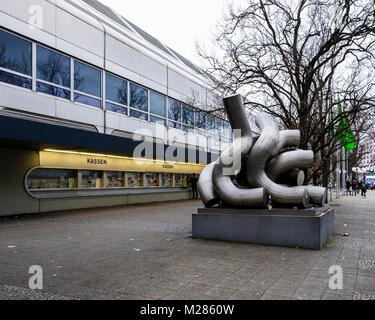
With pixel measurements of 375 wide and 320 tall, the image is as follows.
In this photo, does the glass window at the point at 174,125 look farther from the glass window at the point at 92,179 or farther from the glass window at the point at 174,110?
the glass window at the point at 92,179

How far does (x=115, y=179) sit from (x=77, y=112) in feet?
16.3

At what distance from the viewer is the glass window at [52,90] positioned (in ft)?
48.2

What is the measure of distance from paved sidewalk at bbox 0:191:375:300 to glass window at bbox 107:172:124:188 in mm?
9501

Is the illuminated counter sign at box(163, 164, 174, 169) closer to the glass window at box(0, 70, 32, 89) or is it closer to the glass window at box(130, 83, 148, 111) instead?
the glass window at box(130, 83, 148, 111)

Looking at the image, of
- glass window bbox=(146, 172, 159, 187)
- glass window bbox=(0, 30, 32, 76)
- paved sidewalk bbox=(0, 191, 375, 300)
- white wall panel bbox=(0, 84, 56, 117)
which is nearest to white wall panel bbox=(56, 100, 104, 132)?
white wall panel bbox=(0, 84, 56, 117)

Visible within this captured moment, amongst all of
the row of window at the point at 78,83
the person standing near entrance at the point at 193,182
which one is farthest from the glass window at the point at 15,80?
the person standing near entrance at the point at 193,182

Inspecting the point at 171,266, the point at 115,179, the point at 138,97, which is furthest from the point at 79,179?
the point at 171,266

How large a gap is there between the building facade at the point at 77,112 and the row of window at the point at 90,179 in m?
0.05

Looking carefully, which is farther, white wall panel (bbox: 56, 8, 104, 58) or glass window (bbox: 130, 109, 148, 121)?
glass window (bbox: 130, 109, 148, 121)

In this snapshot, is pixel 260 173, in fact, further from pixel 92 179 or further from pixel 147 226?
pixel 92 179

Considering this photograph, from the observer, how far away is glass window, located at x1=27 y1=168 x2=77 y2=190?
49.0 feet

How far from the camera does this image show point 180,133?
1009 inches

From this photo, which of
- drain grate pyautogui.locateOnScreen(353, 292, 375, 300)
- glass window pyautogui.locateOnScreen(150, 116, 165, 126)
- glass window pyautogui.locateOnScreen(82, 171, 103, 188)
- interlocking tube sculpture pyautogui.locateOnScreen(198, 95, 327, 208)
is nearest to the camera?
drain grate pyautogui.locateOnScreen(353, 292, 375, 300)

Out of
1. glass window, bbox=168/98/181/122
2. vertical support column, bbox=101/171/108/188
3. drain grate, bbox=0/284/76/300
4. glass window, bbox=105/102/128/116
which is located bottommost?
drain grate, bbox=0/284/76/300
